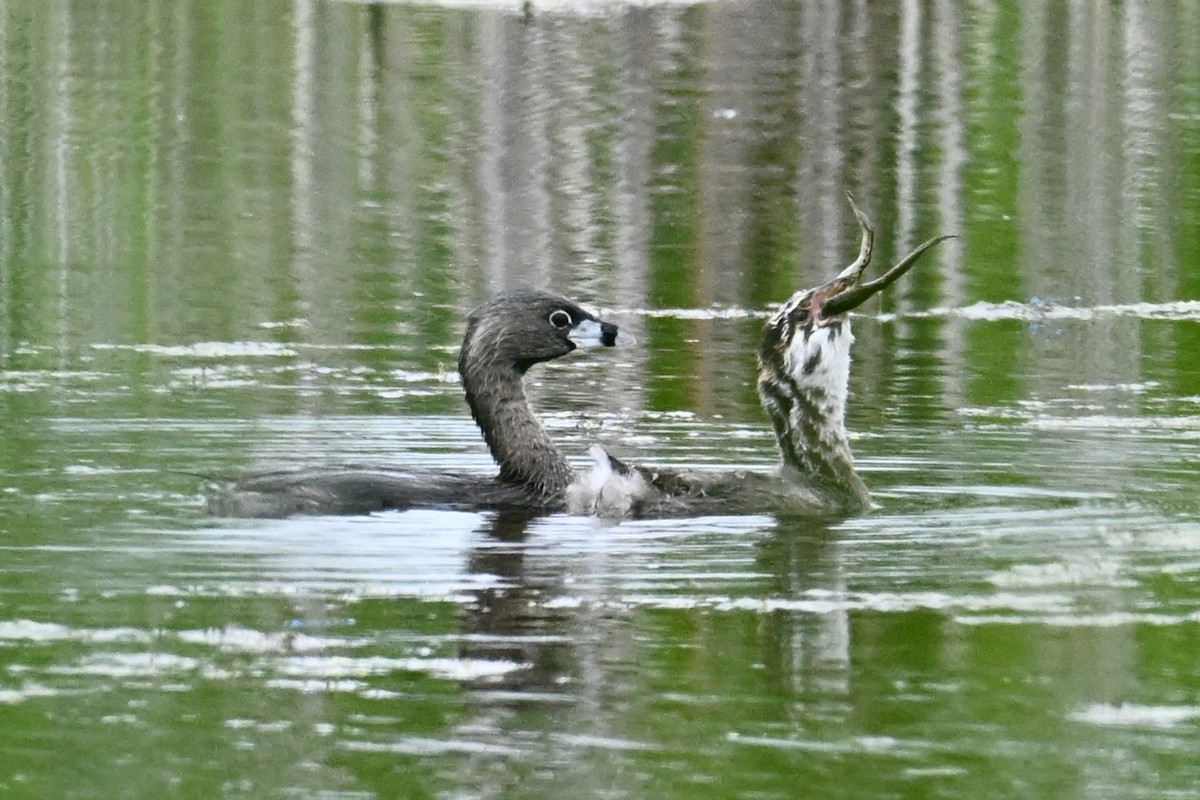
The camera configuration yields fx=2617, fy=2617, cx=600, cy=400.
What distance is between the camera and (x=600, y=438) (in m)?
11.8

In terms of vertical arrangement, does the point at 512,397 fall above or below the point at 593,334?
below

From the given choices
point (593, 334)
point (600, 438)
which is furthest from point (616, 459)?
point (600, 438)

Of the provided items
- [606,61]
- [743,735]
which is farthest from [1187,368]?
[606,61]

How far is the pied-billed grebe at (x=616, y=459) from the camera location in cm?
996

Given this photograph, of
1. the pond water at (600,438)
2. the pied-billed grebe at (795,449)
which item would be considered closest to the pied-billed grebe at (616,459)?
the pied-billed grebe at (795,449)

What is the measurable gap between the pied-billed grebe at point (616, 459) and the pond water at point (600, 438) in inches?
7.3

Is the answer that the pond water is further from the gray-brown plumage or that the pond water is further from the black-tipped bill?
the black-tipped bill

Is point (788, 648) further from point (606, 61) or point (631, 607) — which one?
point (606, 61)

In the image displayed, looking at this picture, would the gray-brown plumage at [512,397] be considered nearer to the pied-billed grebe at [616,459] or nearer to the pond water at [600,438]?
the pied-billed grebe at [616,459]

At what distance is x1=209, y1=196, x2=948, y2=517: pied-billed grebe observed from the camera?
32.7 ft

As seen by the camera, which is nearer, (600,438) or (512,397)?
(512,397)

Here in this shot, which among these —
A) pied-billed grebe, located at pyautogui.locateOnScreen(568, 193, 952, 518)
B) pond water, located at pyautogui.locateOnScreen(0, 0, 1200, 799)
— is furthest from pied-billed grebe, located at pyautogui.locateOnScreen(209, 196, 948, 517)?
pond water, located at pyautogui.locateOnScreen(0, 0, 1200, 799)

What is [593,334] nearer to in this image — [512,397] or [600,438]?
[512,397]

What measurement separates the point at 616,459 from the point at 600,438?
1604 mm
